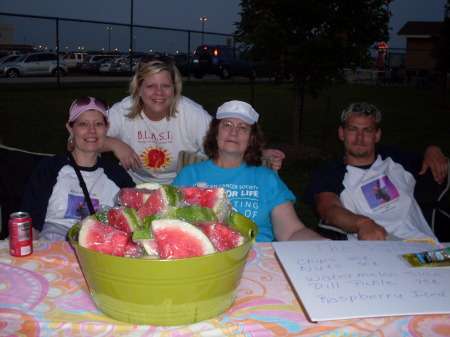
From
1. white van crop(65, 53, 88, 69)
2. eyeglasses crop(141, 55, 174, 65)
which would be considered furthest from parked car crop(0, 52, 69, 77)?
eyeglasses crop(141, 55, 174, 65)

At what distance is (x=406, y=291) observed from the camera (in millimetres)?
1517

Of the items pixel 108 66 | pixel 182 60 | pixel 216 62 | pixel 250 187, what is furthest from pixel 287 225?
pixel 216 62

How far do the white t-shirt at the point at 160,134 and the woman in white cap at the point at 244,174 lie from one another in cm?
72

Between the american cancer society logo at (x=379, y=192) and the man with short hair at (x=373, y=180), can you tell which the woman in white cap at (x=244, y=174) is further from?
the american cancer society logo at (x=379, y=192)

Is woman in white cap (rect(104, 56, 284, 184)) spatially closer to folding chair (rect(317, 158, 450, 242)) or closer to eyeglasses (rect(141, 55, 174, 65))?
eyeglasses (rect(141, 55, 174, 65))

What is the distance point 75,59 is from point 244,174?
17.5m

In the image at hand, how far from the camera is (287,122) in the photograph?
40.7 ft

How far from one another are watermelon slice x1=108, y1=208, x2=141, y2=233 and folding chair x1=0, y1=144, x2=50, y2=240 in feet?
6.63

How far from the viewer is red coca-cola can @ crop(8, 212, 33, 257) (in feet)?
5.94

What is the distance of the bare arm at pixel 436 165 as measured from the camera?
2.99 metres

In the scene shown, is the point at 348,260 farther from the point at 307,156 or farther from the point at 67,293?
the point at 307,156

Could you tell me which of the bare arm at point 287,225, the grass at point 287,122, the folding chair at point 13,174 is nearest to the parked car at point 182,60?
the grass at point 287,122

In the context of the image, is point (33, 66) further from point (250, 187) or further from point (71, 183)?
point (250, 187)

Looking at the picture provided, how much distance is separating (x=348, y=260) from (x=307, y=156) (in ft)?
21.1
